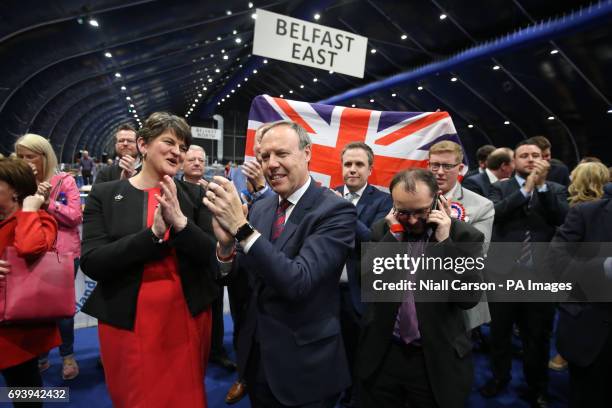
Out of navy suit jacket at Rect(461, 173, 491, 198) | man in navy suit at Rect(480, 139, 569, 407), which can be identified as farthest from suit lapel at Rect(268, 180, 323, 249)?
navy suit jacket at Rect(461, 173, 491, 198)

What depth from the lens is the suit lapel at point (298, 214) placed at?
149cm

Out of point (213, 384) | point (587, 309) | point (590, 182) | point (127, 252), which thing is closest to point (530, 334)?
point (587, 309)

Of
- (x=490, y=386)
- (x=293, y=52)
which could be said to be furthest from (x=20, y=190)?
(x=490, y=386)

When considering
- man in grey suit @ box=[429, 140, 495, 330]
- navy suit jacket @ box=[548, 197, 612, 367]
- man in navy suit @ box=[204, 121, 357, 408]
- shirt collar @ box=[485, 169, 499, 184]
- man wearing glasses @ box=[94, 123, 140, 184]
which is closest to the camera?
man in navy suit @ box=[204, 121, 357, 408]

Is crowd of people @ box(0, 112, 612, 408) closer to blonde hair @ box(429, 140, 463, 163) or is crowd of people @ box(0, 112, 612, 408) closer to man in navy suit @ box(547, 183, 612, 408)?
man in navy suit @ box(547, 183, 612, 408)

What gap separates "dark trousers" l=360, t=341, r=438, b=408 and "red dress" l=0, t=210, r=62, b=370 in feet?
5.85

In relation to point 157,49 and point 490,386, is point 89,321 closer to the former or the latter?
point 490,386

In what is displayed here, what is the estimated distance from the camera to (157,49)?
12.1m

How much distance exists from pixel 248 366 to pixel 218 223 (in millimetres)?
685

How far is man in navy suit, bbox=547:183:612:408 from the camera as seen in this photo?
2004mm

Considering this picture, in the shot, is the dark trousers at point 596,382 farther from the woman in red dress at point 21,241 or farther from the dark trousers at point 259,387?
the woman in red dress at point 21,241

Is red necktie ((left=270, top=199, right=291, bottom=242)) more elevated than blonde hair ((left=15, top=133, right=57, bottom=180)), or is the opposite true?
blonde hair ((left=15, top=133, right=57, bottom=180))

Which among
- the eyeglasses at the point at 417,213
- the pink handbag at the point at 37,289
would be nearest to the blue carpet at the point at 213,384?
the pink handbag at the point at 37,289

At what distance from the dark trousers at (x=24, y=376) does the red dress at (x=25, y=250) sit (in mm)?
60
